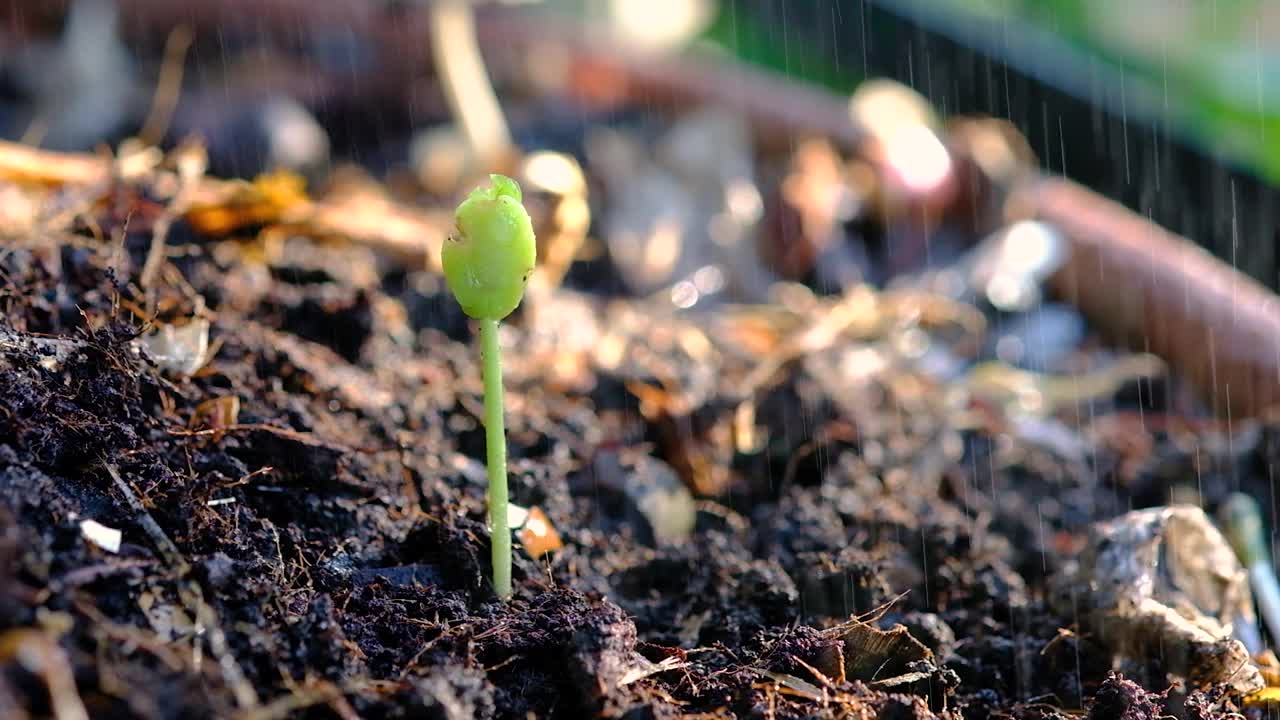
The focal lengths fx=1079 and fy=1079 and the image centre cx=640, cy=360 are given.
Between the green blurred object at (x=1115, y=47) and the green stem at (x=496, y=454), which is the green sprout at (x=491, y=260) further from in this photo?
the green blurred object at (x=1115, y=47)

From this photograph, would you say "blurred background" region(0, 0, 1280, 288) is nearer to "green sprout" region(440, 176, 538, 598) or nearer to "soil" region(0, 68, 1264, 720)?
"soil" region(0, 68, 1264, 720)

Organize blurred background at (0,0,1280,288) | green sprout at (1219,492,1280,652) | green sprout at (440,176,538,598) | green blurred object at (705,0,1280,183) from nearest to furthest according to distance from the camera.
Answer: green sprout at (440,176,538,598), green sprout at (1219,492,1280,652), blurred background at (0,0,1280,288), green blurred object at (705,0,1280,183)

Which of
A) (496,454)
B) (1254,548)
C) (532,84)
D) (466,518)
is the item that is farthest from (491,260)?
(532,84)

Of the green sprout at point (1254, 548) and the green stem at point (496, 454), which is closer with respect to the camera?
the green stem at point (496, 454)

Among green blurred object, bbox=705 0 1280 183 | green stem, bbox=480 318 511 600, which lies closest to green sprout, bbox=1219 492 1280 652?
green stem, bbox=480 318 511 600

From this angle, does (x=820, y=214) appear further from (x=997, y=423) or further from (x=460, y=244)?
(x=460, y=244)

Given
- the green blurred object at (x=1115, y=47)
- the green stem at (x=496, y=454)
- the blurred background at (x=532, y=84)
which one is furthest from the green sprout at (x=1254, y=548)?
the green blurred object at (x=1115, y=47)

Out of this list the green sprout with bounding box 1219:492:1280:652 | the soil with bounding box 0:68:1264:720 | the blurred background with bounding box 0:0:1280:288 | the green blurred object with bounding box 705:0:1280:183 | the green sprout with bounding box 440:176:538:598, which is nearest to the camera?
the soil with bounding box 0:68:1264:720

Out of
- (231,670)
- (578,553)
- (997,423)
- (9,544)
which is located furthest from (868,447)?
(9,544)

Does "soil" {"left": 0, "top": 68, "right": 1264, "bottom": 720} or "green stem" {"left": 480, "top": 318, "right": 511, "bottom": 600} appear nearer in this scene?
"soil" {"left": 0, "top": 68, "right": 1264, "bottom": 720}
